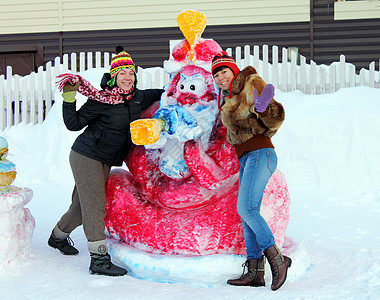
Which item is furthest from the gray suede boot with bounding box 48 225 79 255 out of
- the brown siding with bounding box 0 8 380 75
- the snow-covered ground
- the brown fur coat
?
the brown siding with bounding box 0 8 380 75

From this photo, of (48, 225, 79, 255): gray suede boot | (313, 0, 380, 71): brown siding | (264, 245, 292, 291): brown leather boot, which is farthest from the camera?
(313, 0, 380, 71): brown siding

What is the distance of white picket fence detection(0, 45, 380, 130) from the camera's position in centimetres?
772

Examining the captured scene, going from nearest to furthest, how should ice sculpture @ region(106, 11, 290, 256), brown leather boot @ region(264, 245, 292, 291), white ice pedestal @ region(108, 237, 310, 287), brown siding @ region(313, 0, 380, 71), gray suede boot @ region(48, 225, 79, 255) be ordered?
1. brown leather boot @ region(264, 245, 292, 291)
2. white ice pedestal @ region(108, 237, 310, 287)
3. ice sculpture @ region(106, 11, 290, 256)
4. gray suede boot @ region(48, 225, 79, 255)
5. brown siding @ region(313, 0, 380, 71)

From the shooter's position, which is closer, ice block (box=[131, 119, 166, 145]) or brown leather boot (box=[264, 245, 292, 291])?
brown leather boot (box=[264, 245, 292, 291])

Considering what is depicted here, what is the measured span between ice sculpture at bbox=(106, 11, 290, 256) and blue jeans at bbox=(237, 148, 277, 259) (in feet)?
0.59

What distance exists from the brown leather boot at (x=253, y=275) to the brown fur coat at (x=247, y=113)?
74cm

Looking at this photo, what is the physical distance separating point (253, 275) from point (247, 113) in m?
0.99

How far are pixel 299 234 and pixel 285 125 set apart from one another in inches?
107

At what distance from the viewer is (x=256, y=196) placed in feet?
8.86

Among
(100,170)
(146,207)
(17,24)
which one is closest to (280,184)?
(146,207)

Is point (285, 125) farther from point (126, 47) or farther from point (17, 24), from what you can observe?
point (17, 24)

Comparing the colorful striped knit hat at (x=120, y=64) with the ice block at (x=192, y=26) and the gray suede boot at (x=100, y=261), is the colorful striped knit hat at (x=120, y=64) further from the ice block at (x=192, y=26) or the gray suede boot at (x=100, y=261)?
the gray suede boot at (x=100, y=261)

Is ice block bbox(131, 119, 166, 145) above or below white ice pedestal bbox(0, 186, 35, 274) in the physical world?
above

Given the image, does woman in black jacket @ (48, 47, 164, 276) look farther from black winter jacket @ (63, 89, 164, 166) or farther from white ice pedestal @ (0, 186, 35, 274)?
white ice pedestal @ (0, 186, 35, 274)
